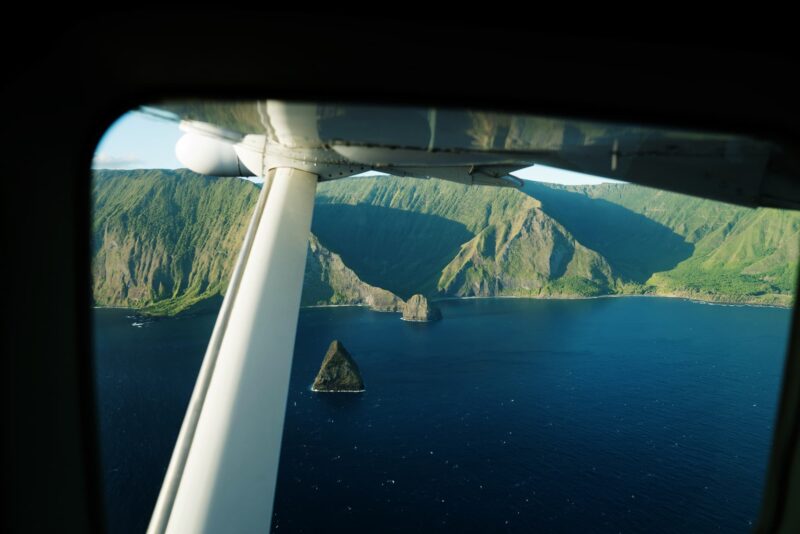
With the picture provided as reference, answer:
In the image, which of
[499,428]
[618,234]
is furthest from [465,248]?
[499,428]

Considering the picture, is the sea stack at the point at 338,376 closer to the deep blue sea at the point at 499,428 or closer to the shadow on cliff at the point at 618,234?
the deep blue sea at the point at 499,428

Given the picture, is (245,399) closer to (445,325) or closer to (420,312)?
(445,325)

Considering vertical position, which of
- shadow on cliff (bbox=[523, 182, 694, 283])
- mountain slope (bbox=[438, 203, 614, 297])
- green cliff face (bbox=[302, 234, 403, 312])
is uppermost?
shadow on cliff (bbox=[523, 182, 694, 283])

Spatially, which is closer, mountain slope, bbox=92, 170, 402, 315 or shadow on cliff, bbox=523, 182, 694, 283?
mountain slope, bbox=92, 170, 402, 315

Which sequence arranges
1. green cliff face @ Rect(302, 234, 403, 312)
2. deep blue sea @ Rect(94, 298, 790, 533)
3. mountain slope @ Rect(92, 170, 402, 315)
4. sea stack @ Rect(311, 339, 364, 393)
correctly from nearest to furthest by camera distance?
deep blue sea @ Rect(94, 298, 790, 533) → sea stack @ Rect(311, 339, 364, 393) → mountain slope @ Rect(92, 170, 402, 315) → green cliff face @ Rect(302, 234, 403, 312)

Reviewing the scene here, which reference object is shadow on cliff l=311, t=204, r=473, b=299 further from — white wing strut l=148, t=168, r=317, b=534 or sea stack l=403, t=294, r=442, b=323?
white wing strut l=148, t=168, r=317, b=534

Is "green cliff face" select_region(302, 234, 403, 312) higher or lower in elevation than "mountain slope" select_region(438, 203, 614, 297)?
lower

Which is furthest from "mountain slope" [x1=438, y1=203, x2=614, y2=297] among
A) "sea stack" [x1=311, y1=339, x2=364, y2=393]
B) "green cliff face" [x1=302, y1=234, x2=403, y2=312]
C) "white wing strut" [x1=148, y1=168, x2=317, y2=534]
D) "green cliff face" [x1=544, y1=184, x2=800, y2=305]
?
"white wing strut" [x1=148, y1=168, x2=317, y2=534]
